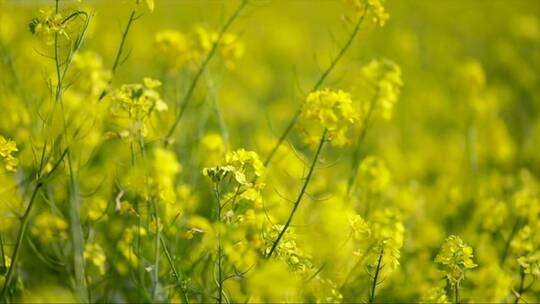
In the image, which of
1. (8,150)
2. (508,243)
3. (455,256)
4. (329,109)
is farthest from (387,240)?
(8,150)

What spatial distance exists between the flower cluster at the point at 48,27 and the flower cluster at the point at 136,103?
24 centimetres

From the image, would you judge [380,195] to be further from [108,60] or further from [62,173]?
[108,60]

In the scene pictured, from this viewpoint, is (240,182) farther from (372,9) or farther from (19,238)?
(372,9)

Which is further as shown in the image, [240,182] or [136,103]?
[136,103]

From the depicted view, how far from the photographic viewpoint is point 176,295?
8.73ft

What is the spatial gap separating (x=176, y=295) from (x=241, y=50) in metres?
1.21

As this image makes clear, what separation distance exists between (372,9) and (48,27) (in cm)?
109

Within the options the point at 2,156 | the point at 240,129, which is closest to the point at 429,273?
the point at 2,156

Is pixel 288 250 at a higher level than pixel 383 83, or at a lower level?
lower

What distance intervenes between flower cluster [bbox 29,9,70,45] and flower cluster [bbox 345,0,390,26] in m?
0.98

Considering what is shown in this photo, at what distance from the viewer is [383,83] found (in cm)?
310

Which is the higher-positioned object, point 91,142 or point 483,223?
point 91,142

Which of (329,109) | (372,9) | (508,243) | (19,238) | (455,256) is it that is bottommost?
(508,243)

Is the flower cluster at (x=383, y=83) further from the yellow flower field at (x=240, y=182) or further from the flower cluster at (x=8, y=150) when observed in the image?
the flower cluster at (x=8, y=150)
